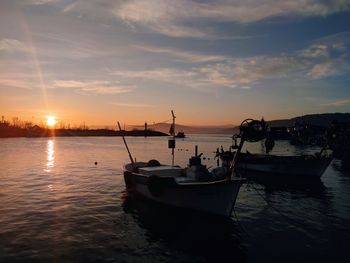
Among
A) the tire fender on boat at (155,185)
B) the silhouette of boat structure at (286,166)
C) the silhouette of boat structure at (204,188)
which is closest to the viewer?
the silhouette of boat structure at (204,188)

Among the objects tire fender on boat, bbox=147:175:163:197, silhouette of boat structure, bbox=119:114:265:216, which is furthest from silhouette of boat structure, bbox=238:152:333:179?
tire fender on boat, bbox=147:175:163:197

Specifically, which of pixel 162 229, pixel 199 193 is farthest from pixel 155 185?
pixel 162 229

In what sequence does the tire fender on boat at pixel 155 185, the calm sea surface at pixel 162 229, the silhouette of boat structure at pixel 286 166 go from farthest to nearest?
the silhouette of boat structure at pixel 286 166 < the tire fender on boat at pixel 155 185 < the calm sea surface at pixel 162 229

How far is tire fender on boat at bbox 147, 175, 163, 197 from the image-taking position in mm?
23067

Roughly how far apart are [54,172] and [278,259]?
39.3 metres

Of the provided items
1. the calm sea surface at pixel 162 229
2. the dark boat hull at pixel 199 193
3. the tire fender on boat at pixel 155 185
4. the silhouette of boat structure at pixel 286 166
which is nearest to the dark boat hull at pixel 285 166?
the silhouette of boat structure at pixel 286 166

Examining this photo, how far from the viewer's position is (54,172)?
4753 cm

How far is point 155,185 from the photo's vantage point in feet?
76.5

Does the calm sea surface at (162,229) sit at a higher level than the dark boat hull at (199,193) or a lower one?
lower

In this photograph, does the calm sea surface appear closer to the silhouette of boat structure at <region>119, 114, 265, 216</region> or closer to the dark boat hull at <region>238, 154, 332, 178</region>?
the silhouette of boat structure at <region>119, 114, 265, 216</region>

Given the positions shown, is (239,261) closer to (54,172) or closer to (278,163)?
(278,163)

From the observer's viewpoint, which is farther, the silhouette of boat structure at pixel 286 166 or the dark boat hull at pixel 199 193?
the silhouette of boat structure at pixel 286 166

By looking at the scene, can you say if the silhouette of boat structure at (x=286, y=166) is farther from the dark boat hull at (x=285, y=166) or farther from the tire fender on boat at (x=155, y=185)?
the tire fender on boat at (x=155, y=185)

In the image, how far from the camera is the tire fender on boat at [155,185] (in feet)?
75.7
